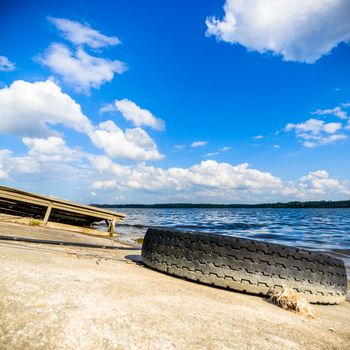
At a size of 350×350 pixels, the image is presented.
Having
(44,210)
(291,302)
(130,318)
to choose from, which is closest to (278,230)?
(44,210)

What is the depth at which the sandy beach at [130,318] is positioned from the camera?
1323 millimetres

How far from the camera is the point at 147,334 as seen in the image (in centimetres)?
144

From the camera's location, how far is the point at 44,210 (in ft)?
39.4

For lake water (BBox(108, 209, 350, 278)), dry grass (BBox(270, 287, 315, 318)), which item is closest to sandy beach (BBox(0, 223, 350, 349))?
dry grass (BBox(270, 287, 315, 318))

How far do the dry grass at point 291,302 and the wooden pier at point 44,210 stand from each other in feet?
31.7

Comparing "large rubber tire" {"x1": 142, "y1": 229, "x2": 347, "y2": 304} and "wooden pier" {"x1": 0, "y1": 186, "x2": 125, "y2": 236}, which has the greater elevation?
"wooden pier" {"x1": 0, "y1": 186, "x2": 125, "y2": 236}

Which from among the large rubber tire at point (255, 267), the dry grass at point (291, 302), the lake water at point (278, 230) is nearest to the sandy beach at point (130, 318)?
the dry grass at point (291, 302)

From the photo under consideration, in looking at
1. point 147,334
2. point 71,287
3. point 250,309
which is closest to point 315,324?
point 250,309

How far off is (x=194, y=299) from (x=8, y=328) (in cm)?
144

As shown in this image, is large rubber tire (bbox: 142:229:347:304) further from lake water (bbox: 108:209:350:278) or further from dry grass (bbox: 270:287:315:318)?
lake water (bbox: 108:209:350:278)

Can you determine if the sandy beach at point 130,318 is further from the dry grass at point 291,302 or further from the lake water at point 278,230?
the lake water at point 278,230

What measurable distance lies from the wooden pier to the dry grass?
9.67 metres

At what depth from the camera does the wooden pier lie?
33.2ft

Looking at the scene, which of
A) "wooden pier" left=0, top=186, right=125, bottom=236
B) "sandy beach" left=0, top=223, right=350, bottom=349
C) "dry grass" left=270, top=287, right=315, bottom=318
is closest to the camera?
"sandy beach" left=0, top=223, right=350, bottom=349
